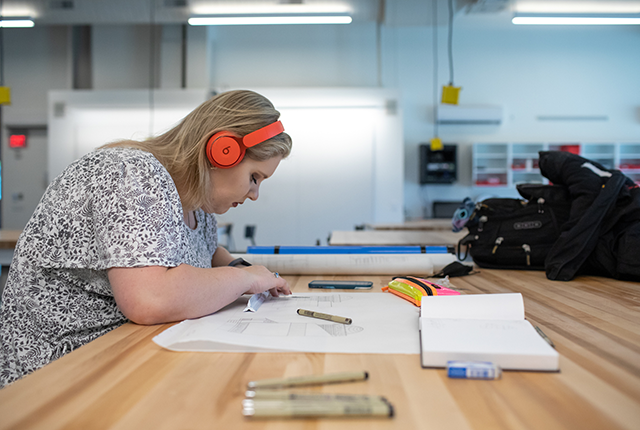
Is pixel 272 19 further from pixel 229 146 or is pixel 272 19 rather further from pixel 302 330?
pixel 302 330

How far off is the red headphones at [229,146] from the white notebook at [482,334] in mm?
532

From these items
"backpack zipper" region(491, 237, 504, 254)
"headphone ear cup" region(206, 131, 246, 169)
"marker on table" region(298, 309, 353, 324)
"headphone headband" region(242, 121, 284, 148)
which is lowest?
"marker on table" region(298, 309, 353, 324)

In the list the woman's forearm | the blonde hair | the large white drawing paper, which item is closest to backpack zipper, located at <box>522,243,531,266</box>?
the large white drawing paper

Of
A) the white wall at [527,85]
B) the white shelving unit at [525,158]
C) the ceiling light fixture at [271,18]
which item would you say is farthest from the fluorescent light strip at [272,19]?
the white shelving unit at [525,158]

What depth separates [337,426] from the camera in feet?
1.40

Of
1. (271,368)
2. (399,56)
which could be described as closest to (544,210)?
(271,368)

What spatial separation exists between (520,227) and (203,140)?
1146 mm

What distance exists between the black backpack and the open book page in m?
0.87

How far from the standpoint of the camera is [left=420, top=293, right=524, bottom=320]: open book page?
2.37 feet

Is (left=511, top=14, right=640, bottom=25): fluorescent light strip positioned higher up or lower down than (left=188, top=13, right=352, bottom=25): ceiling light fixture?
lower down

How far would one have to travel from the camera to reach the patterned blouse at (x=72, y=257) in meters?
0.84

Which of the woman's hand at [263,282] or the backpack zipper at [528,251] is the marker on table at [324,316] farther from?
the backpack zipper at [528,251]

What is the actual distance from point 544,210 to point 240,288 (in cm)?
116

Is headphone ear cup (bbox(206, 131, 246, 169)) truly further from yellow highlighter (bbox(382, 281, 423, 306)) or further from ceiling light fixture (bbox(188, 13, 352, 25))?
ceiling light fixture (bbox(188, 13, 352, 25))
